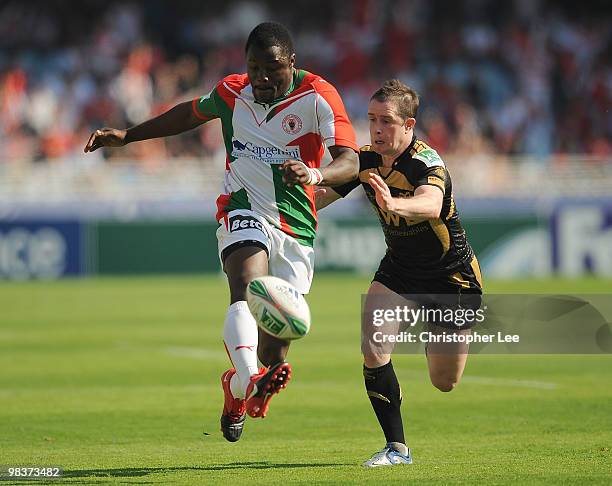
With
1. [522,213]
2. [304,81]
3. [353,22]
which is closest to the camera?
[304,81]

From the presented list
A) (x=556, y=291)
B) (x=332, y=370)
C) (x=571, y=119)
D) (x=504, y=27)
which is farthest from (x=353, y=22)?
(x=332, y=370)

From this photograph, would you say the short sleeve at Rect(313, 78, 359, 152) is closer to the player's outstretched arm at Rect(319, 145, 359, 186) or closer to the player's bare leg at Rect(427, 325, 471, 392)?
the player's outstretched arm at Rect(319, 145, 359, 186)

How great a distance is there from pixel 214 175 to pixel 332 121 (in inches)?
773

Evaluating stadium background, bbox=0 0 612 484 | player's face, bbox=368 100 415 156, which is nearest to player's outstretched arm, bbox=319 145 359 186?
player's face, bbox=368 100 415 156

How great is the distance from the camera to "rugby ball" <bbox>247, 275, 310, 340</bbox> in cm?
703

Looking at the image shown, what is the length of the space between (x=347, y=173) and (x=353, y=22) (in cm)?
2479

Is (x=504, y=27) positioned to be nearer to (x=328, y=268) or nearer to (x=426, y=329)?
(x=328, y=268)

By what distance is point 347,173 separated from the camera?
297 inches

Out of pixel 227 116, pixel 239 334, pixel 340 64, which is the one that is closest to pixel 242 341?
pixel 239 334

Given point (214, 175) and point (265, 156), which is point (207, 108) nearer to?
point (265, 156)

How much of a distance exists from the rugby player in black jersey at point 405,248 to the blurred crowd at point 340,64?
19.8 m

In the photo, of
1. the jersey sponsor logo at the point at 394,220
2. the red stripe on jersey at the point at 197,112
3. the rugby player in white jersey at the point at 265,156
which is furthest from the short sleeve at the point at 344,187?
the red stripe on jersey at the point at 197,112

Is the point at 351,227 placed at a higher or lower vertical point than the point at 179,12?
lower

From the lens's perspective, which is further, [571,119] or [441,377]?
[571,119]
